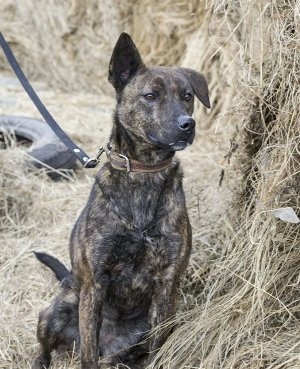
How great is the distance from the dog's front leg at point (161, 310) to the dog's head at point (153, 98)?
0.71 metres

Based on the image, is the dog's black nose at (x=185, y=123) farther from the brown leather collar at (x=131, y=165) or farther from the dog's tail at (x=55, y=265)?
the dog's tail at (x=55, y=265)

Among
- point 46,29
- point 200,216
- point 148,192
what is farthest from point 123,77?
point 46,29

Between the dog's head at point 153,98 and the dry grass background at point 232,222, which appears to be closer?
the dog's head at point 153,98

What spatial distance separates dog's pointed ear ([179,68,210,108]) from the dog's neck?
33 cm

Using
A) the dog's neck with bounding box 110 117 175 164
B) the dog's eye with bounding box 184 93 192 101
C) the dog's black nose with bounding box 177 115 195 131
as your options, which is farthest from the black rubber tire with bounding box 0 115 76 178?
the dog's black nose with bounding box 177 115 195 131

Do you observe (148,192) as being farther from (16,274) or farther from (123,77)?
(16,274)

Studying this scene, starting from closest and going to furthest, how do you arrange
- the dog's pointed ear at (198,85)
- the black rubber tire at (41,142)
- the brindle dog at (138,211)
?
1. the brindle dog at (138,211)
2. the dog's pointed ear at (198,85)
3. the black rubber tire at (41,142)

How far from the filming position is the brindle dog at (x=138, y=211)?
13.4 ft

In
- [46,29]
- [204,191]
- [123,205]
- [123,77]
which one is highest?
[123,77]

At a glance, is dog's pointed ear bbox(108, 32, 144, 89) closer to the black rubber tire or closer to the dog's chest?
the dog's chest

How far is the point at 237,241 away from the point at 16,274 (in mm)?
1684

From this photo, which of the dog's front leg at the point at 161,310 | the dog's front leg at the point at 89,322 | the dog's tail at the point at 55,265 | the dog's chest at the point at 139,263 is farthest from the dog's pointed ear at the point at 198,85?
the dog's tail at the point at 55,265

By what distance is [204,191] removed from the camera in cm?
600

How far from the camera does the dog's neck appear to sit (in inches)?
165
